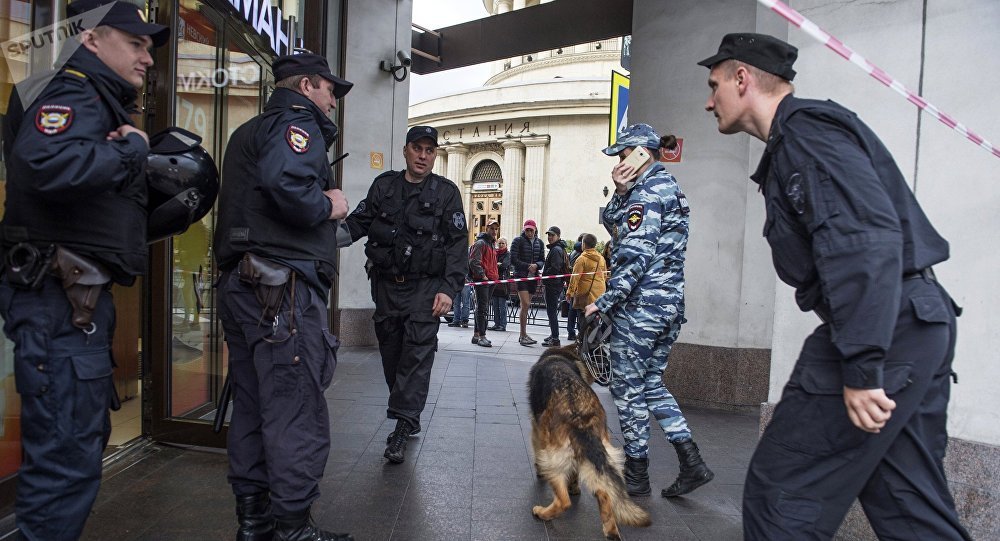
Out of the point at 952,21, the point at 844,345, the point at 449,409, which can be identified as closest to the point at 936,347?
the point at 844,345

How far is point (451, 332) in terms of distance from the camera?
41.1 ft

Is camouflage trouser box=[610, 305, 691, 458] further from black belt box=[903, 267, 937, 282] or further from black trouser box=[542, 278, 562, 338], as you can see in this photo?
black trouser box=[542, 278, 562, 338]

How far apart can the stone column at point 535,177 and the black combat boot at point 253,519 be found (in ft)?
93.4

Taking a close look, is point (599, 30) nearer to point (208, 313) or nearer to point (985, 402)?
point (208, 313)

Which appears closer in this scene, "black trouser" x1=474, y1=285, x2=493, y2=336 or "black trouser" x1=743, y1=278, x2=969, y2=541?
"black trouser" x1=743, y1=278, x2=969, y2=541

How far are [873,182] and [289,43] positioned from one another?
551 centimetres

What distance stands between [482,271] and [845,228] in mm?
10183

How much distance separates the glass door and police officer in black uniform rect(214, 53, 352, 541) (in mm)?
1380

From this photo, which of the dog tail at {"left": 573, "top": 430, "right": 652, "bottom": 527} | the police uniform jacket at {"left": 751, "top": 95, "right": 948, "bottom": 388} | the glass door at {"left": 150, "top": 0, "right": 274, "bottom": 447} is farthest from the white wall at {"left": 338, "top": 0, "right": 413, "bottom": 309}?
the police uniform jacket at {"left": 751, "top": 95, "right": 948, "bottom": 388}

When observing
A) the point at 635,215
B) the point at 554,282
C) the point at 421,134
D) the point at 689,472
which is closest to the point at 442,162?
the point at 554,282

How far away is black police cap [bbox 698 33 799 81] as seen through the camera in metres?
2.04

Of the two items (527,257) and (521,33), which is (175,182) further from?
(527,257)

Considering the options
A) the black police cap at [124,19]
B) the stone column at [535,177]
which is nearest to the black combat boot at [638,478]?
the black police cap at [124,19]

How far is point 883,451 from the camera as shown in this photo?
5.90 ft
